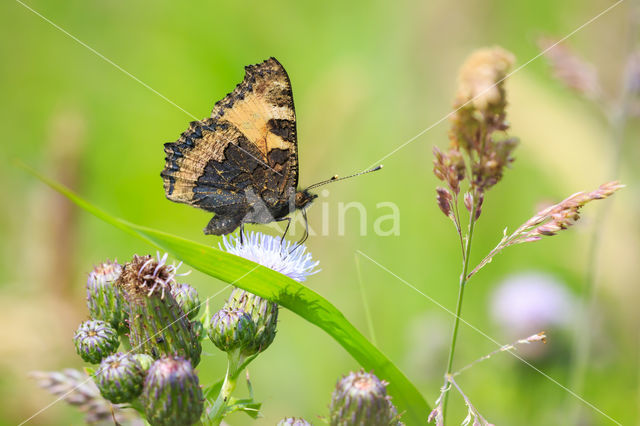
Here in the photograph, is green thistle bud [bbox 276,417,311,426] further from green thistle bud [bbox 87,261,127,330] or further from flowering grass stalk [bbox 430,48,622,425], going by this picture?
green thistle bud [bbox 87,261,127,330]

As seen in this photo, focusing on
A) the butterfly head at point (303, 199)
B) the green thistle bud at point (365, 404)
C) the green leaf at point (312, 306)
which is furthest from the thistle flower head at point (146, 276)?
the butterfly head at point (303, 199)

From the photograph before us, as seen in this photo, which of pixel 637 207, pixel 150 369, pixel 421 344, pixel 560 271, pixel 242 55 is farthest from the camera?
pixel 242 55

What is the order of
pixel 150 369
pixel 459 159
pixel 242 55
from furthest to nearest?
pixel 242 55 < pixel 150 369 < pixel 459 159

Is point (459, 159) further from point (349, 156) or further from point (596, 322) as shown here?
point (349, 156)

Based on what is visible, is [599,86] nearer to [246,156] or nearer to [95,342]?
[246,156]

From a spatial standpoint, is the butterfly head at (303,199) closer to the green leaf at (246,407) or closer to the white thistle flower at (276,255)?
the white thistle flower at (276,255)

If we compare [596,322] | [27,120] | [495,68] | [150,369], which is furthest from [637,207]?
[27,120]

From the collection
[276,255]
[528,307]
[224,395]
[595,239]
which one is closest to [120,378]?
[224,395]
